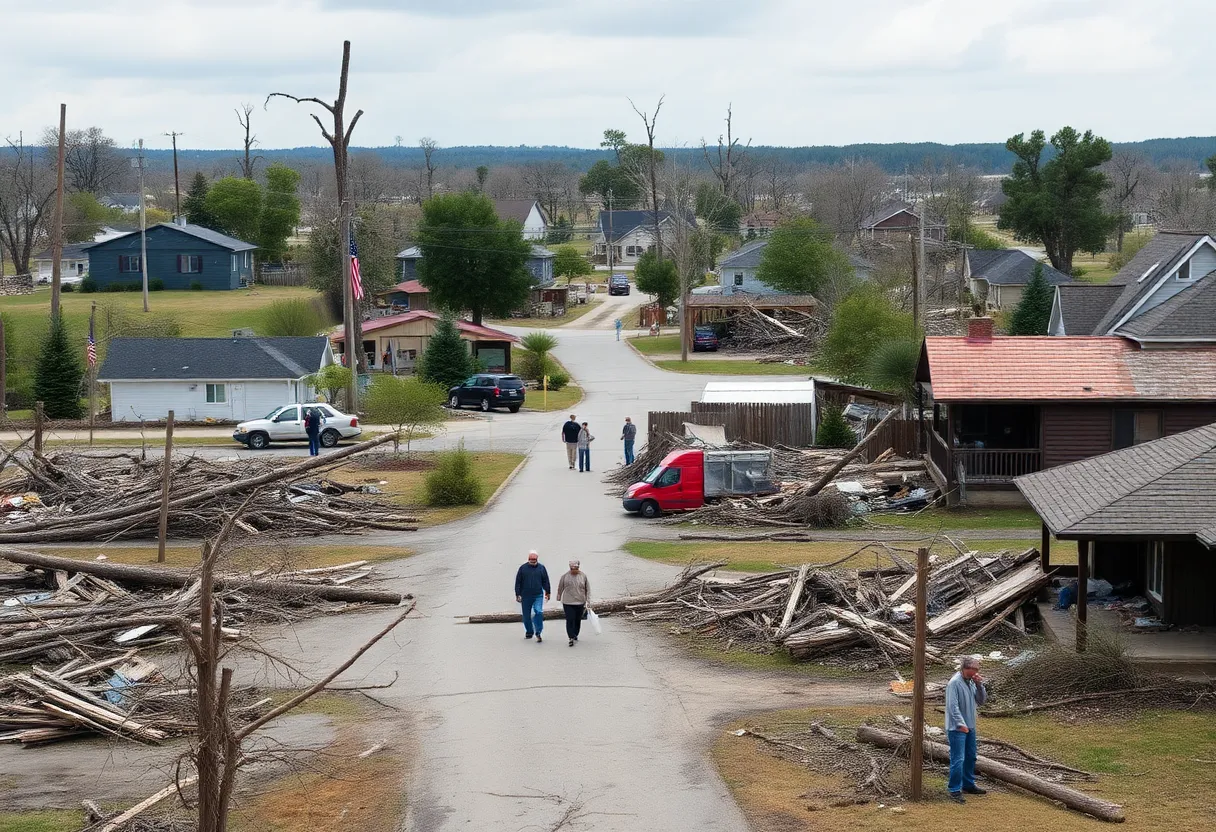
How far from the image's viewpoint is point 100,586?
23.6 meters

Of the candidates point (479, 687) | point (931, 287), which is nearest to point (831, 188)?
point (931, 287)

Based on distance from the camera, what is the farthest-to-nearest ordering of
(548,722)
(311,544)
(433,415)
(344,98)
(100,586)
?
(344,98) < (433,415) < (311,544) < (100,586) < (548,722)

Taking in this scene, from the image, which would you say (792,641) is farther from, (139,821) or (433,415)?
(433,415)

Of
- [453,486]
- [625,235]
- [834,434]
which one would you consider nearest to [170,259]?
[625,235]

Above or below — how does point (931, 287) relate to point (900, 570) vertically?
above

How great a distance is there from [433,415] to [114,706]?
25.3 meters

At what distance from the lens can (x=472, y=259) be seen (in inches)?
2992

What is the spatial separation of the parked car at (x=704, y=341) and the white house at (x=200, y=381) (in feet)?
89.2

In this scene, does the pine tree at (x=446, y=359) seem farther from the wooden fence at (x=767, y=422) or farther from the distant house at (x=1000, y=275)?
the distant house at (x=1000, y=275)

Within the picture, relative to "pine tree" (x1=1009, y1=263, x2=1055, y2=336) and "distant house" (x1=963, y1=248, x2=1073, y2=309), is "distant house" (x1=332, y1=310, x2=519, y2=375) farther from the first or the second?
"distant house" (x1=963, y1=248, x2=1073, y2=309)

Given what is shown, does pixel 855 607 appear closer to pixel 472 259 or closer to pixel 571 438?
pixel 571 438

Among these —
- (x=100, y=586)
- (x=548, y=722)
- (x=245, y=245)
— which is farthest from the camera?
(x=245, y=245)

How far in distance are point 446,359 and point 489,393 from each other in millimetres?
5158

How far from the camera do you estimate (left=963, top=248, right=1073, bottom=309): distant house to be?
84312 mm
